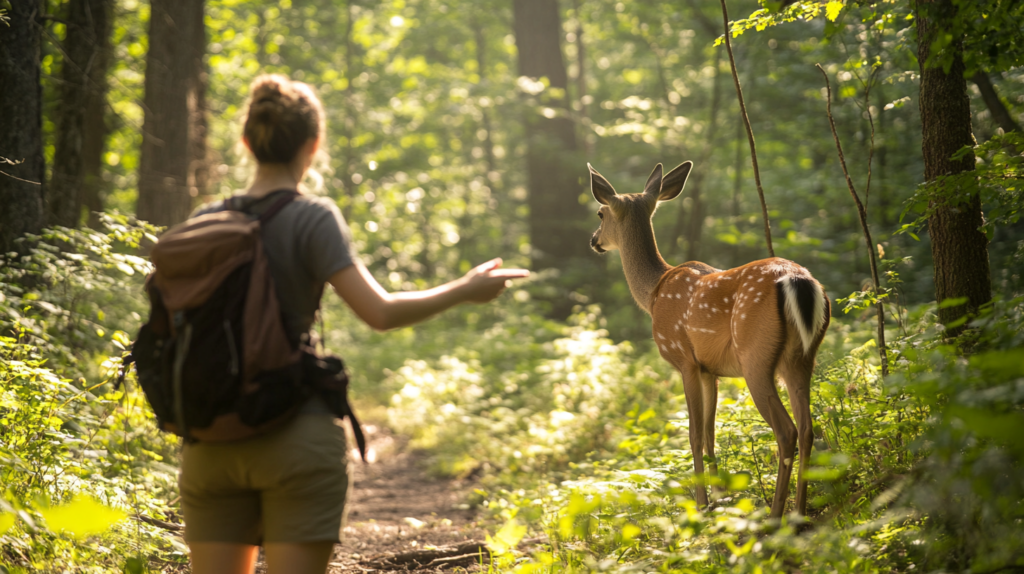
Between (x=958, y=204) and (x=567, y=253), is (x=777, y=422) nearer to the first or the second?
(x=958, y=204)

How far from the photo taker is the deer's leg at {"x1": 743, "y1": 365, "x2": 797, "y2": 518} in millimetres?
3570

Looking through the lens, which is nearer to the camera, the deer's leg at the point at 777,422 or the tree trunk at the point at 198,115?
the deer's leg at the point at 777,422

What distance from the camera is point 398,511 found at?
6.53m

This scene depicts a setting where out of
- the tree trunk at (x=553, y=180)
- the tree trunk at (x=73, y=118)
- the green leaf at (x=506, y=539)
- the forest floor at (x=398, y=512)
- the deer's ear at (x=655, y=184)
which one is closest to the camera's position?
the green leaf at (x=506, y=539)

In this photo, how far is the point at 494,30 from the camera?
2061 cm

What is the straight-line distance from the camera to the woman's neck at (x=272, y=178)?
2301 millimetres

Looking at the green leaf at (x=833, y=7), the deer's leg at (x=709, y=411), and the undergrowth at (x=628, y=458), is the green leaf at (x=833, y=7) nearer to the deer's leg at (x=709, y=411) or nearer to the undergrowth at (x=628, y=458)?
the undergrowth at (x=628, y=458)

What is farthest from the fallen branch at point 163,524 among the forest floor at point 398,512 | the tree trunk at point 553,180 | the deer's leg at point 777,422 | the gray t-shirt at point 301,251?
the tree trunk at point 553,180

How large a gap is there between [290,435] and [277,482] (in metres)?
0.14

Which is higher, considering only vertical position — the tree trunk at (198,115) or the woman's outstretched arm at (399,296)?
the tree trunk at (198,115)

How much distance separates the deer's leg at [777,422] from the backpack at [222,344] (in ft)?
8.23

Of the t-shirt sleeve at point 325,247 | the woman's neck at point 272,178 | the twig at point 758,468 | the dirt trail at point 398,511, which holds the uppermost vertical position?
the woman's neck at point 272,178

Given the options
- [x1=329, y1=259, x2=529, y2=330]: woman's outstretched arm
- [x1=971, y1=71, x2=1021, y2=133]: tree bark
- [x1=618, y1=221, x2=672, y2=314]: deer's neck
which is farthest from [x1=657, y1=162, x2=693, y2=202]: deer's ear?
[x1=329, y1=259, x2=529, y2=330]: woman's outstretched arm

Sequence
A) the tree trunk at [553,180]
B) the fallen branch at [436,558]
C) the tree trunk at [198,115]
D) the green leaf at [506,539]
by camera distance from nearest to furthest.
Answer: the green leaf at [506,539] → the fallen branch at [436,558] → the tree trunk at [198,115] → the tree trunk at [553,180]
